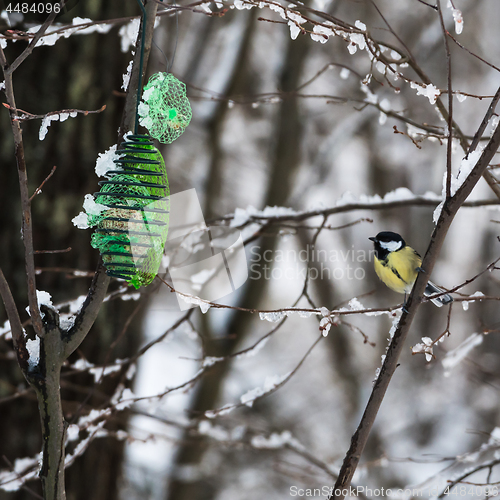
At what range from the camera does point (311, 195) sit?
27.5ft

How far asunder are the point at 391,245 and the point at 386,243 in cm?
3

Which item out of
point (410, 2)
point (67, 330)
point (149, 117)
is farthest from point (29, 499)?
point (410, 2)

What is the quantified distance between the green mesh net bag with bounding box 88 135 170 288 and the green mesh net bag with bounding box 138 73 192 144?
0.26 feet

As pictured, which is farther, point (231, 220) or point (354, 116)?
point (354, 116)

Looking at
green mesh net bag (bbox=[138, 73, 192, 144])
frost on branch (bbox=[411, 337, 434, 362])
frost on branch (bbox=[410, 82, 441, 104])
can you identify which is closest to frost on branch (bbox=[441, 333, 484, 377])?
frost on branch (bbox=[411, 337, 434, 362])

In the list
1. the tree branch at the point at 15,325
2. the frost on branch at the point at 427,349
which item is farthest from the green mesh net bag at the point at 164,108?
the frost on branch at the point at 427,349

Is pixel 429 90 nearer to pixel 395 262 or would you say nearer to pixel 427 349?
pixel 427 349

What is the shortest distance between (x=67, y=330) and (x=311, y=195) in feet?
23.5

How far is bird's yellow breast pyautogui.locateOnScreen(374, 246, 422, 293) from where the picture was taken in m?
2.65

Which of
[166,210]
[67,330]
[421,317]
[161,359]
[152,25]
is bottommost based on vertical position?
[67,330]

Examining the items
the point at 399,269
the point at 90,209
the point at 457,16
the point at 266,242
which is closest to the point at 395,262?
the point at 399,269

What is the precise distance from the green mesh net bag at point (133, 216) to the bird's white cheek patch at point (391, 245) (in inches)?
56.7

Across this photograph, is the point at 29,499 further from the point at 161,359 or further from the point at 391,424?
the point at 391,424

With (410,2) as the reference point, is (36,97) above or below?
below
